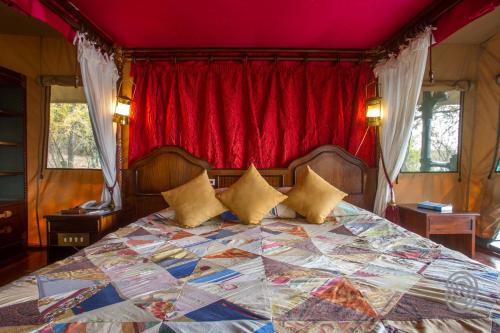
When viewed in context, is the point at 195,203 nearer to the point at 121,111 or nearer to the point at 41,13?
the point at 121,111

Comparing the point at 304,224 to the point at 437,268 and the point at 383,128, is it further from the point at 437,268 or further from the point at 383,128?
the point at 383,128

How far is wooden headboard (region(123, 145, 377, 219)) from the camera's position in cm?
309

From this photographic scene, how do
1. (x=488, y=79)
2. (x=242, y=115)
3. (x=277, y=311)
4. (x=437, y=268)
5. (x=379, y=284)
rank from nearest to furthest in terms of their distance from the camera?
1. (x=277, y=311)
2. (x=379, y=284)
3. (x=437, y=268)
4. (x=242, y=115)
5. (x=488, y=79)

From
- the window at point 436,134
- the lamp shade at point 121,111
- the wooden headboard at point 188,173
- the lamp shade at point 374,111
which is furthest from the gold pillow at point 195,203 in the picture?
the window at point 436,134

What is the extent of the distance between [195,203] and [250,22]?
170 centimetres

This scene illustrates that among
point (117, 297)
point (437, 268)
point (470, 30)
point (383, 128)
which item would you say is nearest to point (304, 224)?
point (437, 268)

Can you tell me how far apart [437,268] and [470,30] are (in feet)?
10.5

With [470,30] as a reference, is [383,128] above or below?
below

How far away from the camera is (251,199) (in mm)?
2518

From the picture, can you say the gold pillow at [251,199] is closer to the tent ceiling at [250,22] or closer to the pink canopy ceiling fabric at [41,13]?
the tent ceiling at [250,22]

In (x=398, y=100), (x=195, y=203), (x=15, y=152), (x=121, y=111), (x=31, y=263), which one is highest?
(x=398, y=100)

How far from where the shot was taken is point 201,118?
3.19 metres

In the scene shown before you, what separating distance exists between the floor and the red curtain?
59.3 inches

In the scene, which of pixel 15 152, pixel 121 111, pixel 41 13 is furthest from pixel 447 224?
pixel 15 152
